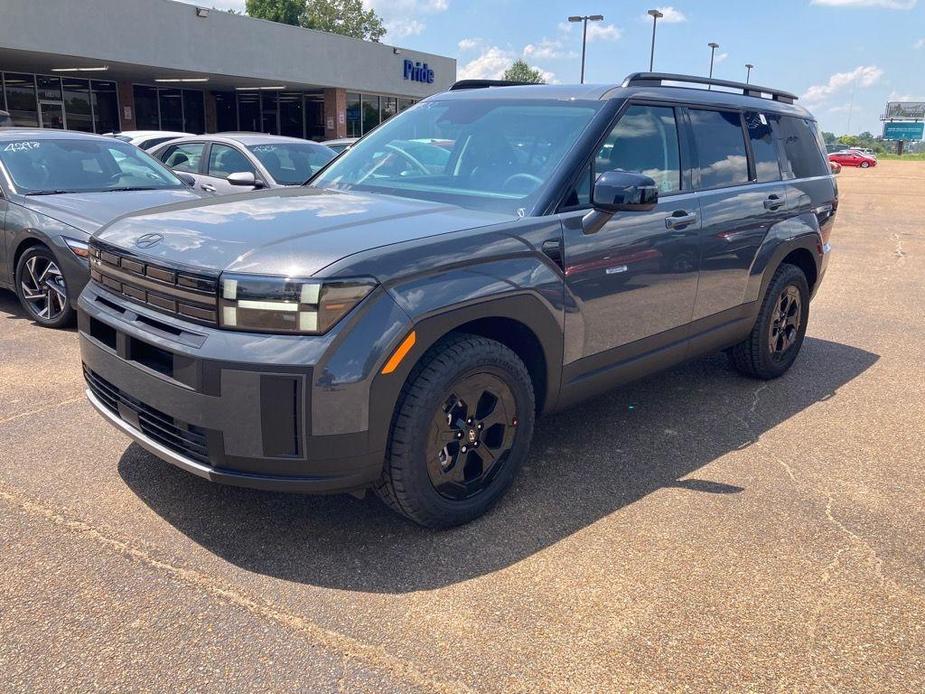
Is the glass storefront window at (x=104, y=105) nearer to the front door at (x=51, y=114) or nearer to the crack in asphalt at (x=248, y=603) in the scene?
the front door at (x=51, y=114)

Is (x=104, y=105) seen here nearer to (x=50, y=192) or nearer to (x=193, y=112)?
(x=193, y=112)

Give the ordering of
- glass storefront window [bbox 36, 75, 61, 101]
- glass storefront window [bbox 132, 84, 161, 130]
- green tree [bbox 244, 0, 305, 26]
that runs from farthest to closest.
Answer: green tree [bbox 244, 0, 305, 26]
glass storefront window [bbox 132, 84, 161, 130]
glass storefront window [bbox 36, 75, 61, 101]

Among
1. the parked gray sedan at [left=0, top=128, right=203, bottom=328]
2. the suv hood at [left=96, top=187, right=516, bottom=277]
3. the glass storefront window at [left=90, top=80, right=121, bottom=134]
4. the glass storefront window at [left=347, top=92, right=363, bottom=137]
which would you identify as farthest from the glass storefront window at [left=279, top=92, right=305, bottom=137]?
the suv hood at [left=96, top=187, right=516, bottom=277]

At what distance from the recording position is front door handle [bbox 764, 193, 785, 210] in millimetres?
4969

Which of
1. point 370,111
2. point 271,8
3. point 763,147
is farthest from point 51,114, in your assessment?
point 271,8

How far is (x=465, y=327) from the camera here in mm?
3246

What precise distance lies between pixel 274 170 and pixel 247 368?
7363 millimetres

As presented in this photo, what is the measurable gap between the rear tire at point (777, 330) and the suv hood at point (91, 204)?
418 centimetres

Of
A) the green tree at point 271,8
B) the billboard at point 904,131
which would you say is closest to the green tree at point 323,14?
the green tree at point 271,8

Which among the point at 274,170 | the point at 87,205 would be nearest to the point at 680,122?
the point at 87,205

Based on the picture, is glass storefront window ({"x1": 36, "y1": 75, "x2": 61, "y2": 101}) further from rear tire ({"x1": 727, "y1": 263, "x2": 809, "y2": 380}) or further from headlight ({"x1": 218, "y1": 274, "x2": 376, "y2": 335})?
headlight ({"x1": 218, "y1": 274, "x2": 376, "y2": 335})

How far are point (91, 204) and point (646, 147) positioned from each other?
456cm

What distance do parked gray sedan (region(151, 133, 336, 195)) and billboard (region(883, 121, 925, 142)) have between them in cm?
11905

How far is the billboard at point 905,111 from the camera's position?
113m
